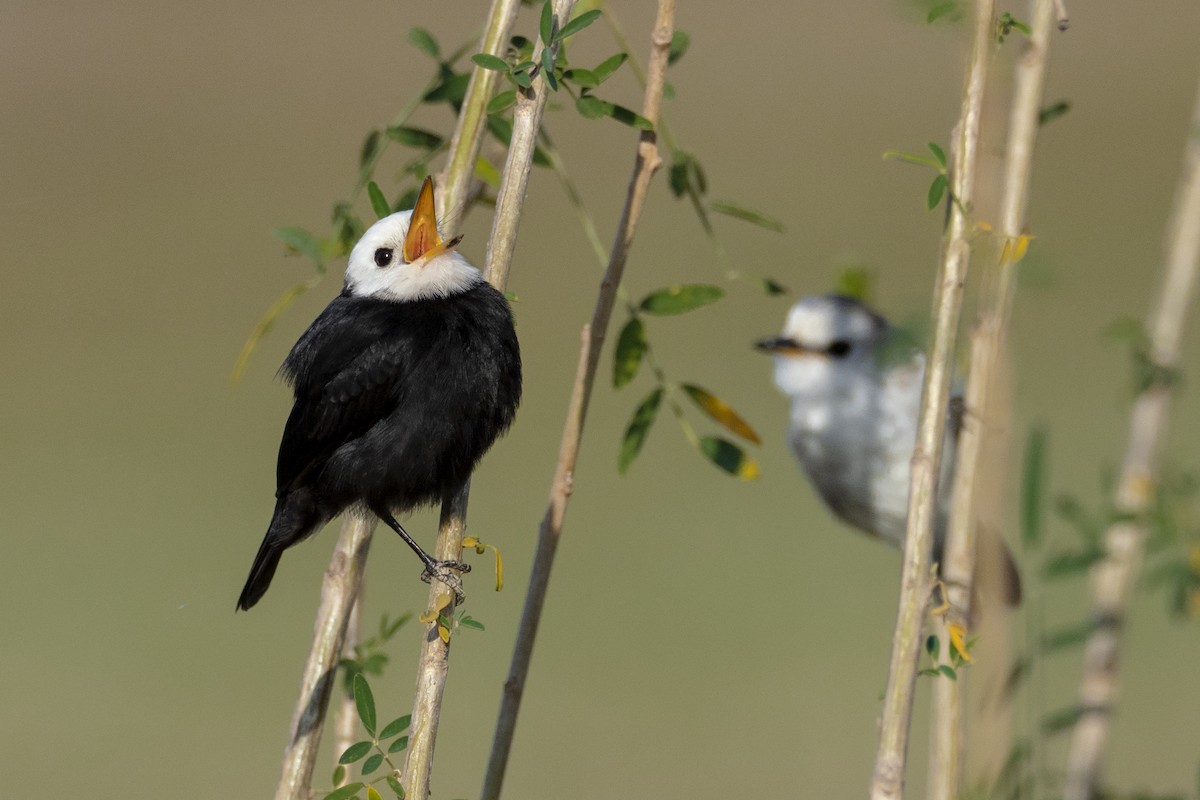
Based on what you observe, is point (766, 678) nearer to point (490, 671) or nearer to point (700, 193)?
point (490, 671)

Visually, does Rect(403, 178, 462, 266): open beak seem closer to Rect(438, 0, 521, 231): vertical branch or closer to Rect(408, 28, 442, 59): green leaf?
Rect(438, 0, 521, 231): vertical branch

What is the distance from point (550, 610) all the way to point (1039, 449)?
832 centimetres

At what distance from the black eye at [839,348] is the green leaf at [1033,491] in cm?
311

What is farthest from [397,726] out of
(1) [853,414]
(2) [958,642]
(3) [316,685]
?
(1) [853,414]

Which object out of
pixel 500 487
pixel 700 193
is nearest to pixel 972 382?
pixel 700 193

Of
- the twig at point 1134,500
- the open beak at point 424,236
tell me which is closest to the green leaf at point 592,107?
the open beak at point 424,236

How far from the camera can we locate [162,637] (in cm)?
978

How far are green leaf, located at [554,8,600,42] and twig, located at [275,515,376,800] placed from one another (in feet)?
3.23

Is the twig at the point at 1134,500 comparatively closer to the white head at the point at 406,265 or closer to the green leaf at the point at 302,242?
the white head at the point at 406,265

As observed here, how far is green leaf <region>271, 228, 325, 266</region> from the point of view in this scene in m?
2.82

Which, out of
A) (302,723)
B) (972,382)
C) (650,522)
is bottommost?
(302,723)

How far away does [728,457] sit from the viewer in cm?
289

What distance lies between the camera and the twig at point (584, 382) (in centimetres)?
236

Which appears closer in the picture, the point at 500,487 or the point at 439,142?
the point at 439,142
